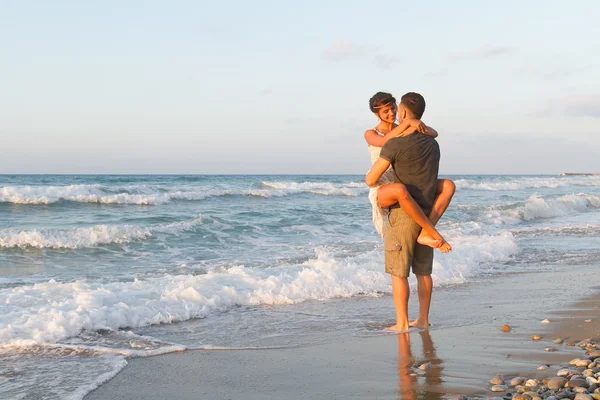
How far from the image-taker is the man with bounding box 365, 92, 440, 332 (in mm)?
4406

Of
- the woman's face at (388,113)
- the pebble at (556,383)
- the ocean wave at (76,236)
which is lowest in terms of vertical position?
the pebble at (556,383)

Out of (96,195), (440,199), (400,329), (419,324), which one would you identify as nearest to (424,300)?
(419,324)

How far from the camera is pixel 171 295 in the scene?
5.88 meters

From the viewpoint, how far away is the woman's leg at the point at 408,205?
14.3ft

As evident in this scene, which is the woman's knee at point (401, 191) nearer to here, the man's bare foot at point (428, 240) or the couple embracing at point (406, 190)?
the couple embracing at point (406, 190)

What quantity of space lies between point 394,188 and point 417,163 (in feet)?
0.89

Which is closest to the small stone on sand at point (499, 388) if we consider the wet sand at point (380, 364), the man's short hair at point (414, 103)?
the wet sand at point (380, 364)

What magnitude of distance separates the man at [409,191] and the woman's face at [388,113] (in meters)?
0.18

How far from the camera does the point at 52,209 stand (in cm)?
1850

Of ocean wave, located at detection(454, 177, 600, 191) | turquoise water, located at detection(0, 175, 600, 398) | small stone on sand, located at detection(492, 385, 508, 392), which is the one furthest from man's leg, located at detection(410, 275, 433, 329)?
ocean wave, located at detection(454, 177, 600, 191)

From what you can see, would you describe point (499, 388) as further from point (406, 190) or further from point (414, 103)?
point (414, 103)

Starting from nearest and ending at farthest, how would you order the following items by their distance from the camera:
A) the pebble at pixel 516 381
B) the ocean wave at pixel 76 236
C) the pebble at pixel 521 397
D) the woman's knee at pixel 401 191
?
the pebble at pixel 521 397 → the pebble at pixel 516 381 → the woman's knee at pixel 401 191 → the ocean wave at pixel 76 236

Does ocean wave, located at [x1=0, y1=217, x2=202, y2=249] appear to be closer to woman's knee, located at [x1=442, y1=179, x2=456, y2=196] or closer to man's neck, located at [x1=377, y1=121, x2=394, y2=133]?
man's neck, located at [x1=377, y1=121, x2=394, y2=133]

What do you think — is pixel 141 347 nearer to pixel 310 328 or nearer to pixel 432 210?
pixel 310 328
